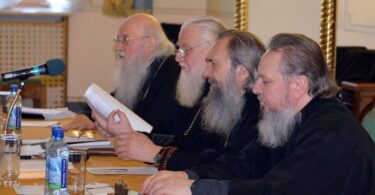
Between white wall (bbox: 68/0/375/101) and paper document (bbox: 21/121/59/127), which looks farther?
white wall (bbox: 68/0/375/101)

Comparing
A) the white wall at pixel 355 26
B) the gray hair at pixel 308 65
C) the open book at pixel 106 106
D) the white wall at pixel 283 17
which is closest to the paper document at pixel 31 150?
the open book at pixel 106 106

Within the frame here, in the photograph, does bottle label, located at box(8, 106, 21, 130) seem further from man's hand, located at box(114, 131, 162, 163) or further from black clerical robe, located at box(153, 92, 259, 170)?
black clerical robe, located at box(153, 92, 259, 170)

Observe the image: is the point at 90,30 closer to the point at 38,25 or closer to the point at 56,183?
the point at 38,25

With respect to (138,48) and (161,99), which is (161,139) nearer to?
(161,99)

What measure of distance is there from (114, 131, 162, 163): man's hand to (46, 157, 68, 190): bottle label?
975 mm

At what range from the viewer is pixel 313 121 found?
2.94 metres

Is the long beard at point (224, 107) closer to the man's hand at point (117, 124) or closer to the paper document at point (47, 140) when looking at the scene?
the man's hand at point (117, 124)

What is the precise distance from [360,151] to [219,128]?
1064 mm

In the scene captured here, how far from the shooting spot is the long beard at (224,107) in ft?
12.3

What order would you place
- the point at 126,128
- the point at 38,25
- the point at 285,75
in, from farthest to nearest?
1. the point at 38,25
2. the point at 126,128
3. the point at 285,75

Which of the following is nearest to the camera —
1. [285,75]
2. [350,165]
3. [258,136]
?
[350,165]

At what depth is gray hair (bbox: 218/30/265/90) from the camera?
3.69 m

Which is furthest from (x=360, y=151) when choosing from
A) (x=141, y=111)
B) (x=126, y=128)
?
(x=141, y=111)

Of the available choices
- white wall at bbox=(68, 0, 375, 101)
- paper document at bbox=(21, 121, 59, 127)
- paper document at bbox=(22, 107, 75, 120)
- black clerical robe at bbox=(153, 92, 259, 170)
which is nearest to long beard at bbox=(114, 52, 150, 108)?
paper document at bbox=(22, 107, 75, 120)
